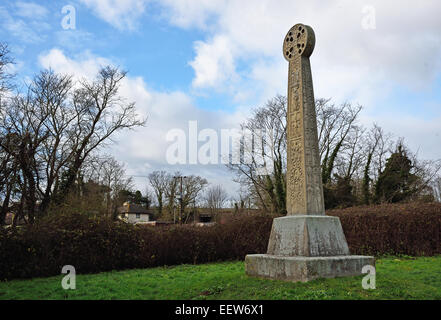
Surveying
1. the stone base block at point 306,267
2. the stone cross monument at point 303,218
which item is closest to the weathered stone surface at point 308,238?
the stone cross monument at point 303,218

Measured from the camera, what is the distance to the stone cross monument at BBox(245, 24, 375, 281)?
21.5ft

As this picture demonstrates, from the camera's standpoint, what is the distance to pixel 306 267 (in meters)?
6.21

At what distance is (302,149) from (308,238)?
1.95 meters

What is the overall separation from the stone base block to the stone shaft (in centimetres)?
113

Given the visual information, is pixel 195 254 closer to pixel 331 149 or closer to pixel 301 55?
pixel 301 55

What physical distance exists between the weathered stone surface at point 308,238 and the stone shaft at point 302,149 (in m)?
0.32

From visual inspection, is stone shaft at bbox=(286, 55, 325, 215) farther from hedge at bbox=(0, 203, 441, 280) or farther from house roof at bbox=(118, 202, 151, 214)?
house roof at bbox=(118, 202, 151, 214)

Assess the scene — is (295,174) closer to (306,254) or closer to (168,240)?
(306,254)

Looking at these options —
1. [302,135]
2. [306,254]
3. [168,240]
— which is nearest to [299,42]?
[302,135]

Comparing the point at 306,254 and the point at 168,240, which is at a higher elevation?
the point at 306,254

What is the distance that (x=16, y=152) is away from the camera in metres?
16.3

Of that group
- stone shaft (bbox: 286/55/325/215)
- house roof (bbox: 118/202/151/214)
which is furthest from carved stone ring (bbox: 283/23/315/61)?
house roof (bbox: 118/202/151/214)
